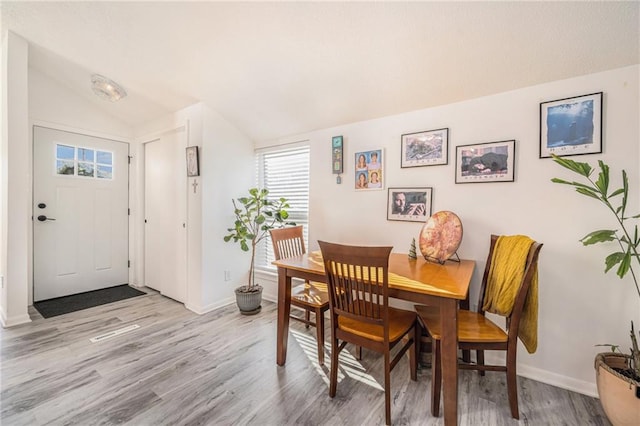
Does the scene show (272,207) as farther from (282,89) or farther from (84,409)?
(84,409)

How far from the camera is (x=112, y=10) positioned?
2.00 metres

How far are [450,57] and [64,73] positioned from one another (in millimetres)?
3845

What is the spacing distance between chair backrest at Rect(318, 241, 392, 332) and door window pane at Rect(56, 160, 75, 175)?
3.63 m

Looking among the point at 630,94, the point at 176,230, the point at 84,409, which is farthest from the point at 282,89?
the point at 84,409

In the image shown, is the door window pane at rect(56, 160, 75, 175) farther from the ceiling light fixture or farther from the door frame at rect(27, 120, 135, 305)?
the ceiling light fixture

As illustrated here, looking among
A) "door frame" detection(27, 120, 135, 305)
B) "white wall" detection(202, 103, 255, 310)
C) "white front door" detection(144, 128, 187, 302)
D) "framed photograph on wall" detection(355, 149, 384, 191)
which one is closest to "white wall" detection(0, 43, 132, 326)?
"door frame" detection(27, 120, 135, 305)

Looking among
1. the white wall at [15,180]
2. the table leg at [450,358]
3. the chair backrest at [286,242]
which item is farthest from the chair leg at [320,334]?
the white wall at [15,180]

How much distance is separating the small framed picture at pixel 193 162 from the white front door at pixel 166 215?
191mm

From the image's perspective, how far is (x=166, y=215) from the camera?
3.51 metres

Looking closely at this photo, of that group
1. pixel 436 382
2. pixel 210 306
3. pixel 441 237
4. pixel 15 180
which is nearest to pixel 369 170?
pixel 441 237

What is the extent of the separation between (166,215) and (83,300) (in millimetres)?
1340

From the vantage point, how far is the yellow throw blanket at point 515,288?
156cm

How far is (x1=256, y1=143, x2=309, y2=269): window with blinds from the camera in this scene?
3.23 m

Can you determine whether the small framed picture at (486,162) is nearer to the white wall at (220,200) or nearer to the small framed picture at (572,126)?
the small framed picture at (572,126)
